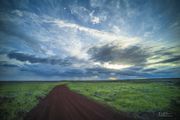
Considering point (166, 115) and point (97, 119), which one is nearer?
point (97, 119)

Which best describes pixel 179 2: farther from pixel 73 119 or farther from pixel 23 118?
pixel 23 118

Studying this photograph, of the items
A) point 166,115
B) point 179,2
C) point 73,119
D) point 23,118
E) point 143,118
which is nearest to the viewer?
point 73,119

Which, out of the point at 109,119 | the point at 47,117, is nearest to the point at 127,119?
the point at 109,119

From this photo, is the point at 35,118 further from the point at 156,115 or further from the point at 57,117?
the point at 156,115

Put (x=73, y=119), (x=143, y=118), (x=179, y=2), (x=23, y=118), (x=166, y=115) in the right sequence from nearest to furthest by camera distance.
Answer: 1. (x=73, y=119)
2. (x=23, y=118)
3. (x=143, y=118)
4. (x=166, y=115)
5. (x=179, y=2)

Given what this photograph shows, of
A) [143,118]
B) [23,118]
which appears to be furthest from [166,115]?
[23,118]

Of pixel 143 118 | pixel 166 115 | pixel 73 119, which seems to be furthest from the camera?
pixel 166 115

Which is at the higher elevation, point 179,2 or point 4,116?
point 179,2

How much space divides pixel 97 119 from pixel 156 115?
23.9 feet

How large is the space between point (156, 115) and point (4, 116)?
16.4 m

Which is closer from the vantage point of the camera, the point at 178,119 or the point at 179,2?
the point at 178,119

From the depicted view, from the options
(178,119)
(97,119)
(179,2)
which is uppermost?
(179,2)

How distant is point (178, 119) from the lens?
12258mm

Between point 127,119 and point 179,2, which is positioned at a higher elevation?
point 179,2
